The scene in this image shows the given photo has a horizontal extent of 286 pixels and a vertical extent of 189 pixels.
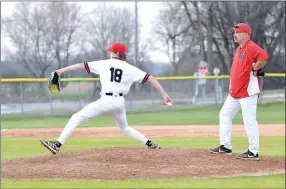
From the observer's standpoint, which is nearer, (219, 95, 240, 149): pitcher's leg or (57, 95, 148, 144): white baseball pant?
(57, 95, 148, 144): white baseball pant

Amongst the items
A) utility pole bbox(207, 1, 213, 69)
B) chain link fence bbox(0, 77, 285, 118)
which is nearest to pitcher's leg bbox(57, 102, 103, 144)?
chain link fence bbox(0, 77, 285, 118)

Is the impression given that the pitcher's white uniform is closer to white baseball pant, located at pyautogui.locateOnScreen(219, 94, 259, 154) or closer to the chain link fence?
white baseball pant, located at pyautogui.locateOnScreen(219, 94, 259, 154)

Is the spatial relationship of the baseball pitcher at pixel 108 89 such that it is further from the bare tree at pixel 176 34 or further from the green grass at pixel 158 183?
the bare tree at pixel 176 34

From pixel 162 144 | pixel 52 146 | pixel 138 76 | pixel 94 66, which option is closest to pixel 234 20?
pixel 162 144

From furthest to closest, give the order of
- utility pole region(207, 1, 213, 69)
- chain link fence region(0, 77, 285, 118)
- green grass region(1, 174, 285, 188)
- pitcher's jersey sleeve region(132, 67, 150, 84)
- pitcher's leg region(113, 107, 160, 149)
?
utility pole region(207, 1, 213, 69) → chain link fence region(0, 77, 285, 118) → pitcher's leg region(113, 107, 160, 149) → pitcher's jersey sleeve region(132, 67, 150, 84) → green grass region(1, 174, 285, 188)

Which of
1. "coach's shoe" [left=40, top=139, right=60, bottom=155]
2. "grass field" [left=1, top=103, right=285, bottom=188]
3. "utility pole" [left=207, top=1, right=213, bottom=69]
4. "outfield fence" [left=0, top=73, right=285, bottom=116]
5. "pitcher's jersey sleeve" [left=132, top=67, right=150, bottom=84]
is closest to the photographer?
"grass field" [left=1, top=103, right=285, bottom=188]

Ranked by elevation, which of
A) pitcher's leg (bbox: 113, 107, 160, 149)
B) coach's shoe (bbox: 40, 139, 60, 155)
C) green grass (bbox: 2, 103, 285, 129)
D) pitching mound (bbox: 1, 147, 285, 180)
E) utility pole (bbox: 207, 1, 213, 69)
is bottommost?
green grass (bbox: 2, 103, 285, 129)

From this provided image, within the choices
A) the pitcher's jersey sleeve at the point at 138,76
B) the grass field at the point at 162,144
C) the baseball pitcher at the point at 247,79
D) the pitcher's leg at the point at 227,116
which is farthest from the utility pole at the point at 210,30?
the pitcher's jersey sleeve at the point at 138,76

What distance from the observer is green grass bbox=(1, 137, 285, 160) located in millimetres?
11086

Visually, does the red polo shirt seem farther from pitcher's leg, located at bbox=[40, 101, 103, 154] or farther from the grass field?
pitcher's leg, located at bbox=[40, 101, 103, 154]

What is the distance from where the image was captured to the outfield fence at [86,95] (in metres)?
24.3

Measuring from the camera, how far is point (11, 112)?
965 inches

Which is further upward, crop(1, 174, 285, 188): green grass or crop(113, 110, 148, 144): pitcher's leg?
crop(113, 110, 148, 144): pitcher's leg

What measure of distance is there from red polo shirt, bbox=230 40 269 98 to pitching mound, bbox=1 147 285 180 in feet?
3.75
